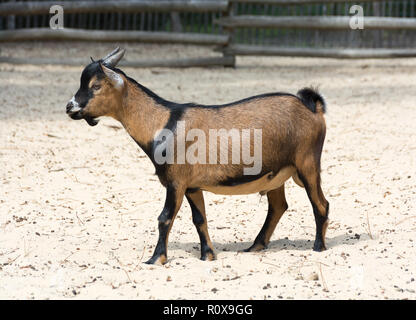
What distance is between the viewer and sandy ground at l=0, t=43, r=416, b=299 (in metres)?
5.07

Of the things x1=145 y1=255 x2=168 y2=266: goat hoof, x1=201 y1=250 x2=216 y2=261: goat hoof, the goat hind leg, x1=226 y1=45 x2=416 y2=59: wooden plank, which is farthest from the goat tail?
x1=226 y1=45 x2=416 y2=59: wooden plank

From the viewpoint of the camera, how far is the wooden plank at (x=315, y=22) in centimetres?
1402

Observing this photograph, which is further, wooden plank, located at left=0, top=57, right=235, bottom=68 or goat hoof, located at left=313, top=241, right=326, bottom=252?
wooden plank, located at left=0, top=57, right=235, bottom=68

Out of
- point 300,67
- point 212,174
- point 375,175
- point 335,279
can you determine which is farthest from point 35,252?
point 300,67

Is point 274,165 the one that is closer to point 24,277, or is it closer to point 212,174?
point 212,174

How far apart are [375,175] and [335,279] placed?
2.93 meters

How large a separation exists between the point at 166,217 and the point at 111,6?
957 cm

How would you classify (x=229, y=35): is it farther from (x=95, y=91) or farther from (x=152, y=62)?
(x=95, y=91)

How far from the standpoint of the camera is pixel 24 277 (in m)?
5.32

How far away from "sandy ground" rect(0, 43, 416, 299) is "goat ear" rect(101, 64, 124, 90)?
141 centimetres

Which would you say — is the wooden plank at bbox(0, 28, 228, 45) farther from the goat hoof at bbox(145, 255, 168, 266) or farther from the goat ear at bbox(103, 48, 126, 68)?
the goat hoof at bbox(145, 255, 168, 266)

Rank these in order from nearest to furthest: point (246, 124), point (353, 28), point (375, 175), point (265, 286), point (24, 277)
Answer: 1. point (265, 286)
2. point (24, 277)
3. point (246, 124)
4. point (375, 175)
5. point (353, 28)

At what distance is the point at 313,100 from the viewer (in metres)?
5.90

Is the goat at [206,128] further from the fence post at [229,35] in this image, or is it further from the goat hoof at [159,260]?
the fence post at [229,35]
